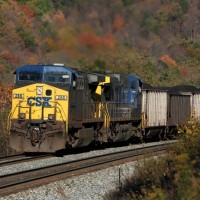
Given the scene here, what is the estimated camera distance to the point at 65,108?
59.9 feet

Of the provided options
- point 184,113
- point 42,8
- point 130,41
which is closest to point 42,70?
point 130,41

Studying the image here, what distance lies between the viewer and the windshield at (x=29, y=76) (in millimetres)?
18859

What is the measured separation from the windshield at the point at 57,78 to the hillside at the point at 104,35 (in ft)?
7.87

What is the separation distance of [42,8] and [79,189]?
2880 cm

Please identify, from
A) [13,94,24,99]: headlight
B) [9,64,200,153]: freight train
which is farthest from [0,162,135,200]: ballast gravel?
[13,94,24,99]: headlight

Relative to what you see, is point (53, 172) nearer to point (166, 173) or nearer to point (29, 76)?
point (166, 173)

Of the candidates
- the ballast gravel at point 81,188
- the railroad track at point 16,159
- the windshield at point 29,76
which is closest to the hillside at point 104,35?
the windshield at point 29,76

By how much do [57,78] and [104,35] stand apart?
3.11 meters

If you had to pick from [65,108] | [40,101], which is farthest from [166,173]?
[40,101]

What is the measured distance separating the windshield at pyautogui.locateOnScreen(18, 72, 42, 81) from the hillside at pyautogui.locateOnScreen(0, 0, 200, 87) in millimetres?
2728

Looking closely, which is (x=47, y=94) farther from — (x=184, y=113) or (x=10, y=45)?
(x=10, y=45)

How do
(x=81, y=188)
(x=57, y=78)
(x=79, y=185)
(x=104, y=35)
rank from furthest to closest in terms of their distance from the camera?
(x=104, y=35), (x=57, y=78), (x=79, y=185), (x=81, y=188)

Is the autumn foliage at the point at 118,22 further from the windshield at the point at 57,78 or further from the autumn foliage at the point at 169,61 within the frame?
the autumn foliage at the point at 169,61

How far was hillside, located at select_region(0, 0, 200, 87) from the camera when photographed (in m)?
19.9
